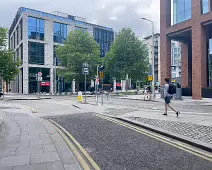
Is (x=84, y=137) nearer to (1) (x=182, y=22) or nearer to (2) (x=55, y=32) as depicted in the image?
(1) (x=182, y=22)

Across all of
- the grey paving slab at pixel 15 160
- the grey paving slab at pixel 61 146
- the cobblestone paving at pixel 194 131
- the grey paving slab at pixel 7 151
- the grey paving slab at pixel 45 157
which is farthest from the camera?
the cobblestone paving at pixel 194 131

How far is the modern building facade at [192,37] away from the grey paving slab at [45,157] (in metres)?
21.7

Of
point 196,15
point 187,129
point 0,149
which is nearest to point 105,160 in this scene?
point 0,149

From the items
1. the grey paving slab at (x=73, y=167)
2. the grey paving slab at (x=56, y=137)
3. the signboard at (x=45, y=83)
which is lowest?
the grey paving slab at (x=56, y=137)

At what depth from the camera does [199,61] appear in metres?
23.8

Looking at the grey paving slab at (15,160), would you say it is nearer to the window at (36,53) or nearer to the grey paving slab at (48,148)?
the grey paving slab at (48,148)

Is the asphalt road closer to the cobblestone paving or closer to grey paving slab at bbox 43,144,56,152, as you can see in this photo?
grey paving slab at bbox 43,144,56,152

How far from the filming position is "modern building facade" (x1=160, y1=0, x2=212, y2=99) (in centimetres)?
2384

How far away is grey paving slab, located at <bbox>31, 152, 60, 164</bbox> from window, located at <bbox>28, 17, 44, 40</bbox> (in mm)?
51976

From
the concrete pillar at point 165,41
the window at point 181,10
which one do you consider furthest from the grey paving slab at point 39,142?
the window at point 181,10

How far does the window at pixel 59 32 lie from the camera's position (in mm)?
58156

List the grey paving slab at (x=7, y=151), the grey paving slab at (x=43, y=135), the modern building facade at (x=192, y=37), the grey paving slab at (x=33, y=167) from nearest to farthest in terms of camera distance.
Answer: the grey paving slab at (x=33, y=167) → the grey paving slab at (x=7, y=151) → the grey paving slab at (x=43, y=135) → the modern building facade at (x=192, y=37)

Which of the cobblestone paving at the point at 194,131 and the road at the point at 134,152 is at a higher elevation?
the cobblestone paving at the point at 194,131

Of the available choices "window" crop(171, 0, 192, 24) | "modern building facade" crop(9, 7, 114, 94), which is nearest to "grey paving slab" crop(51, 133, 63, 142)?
"window" crop(171, 0, 192, 24)
